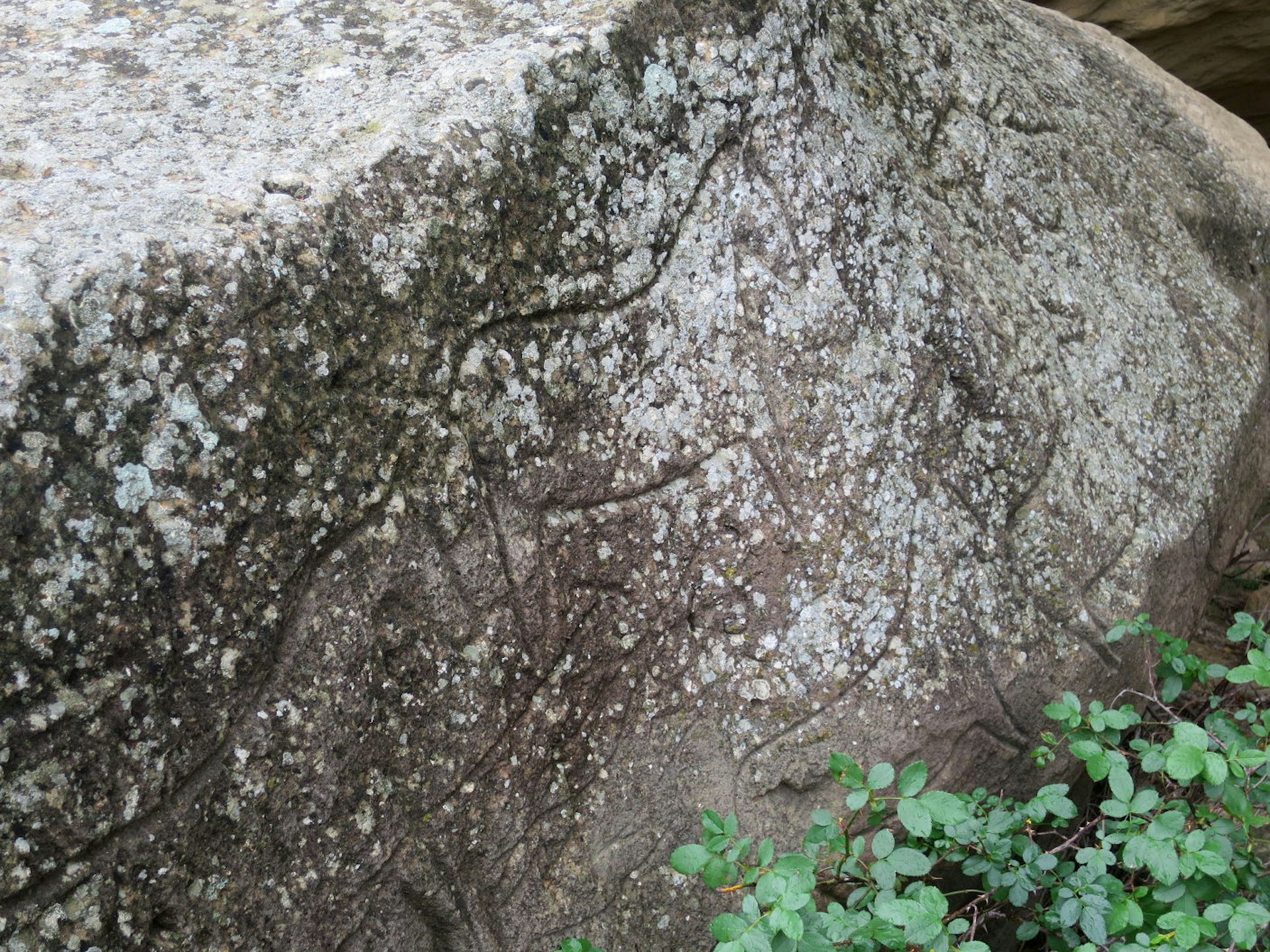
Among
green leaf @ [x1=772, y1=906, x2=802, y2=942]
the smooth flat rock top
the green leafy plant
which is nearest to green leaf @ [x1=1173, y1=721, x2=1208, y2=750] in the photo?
the green leafy plant

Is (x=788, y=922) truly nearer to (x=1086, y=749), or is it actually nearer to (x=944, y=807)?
(x=944, y=807)

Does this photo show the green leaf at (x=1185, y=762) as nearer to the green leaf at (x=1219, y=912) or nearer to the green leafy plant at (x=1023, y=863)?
the green leafy plant at (x=1023, y=863)

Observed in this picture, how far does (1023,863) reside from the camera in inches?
60.5

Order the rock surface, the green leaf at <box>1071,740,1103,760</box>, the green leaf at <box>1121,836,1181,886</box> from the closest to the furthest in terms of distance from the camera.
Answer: the green leaf at <box>1121,836,1181,886</box>, the green leaf at <box>1071,740,1103,760</box>, the rock surface

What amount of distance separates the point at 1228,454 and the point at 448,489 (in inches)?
69.5

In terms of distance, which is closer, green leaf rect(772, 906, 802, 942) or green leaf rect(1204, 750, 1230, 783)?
green leaf rect(772, 906, 802, 942)

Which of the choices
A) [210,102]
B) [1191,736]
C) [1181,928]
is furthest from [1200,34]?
[210,102]

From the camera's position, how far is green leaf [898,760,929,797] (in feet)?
4.47

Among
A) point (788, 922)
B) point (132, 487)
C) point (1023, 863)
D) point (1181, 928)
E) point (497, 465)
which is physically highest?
point (132, 487)

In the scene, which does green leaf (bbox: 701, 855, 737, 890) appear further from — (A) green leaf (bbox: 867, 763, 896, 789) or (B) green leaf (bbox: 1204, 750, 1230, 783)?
(B) green leaf (bbox: 1204, 750, 1230, 783)

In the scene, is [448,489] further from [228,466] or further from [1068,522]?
[1068,522]

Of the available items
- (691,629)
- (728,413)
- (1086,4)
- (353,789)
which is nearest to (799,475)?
(728,413)

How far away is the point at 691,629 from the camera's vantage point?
157cm

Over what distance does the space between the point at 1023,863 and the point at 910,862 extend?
278mm
